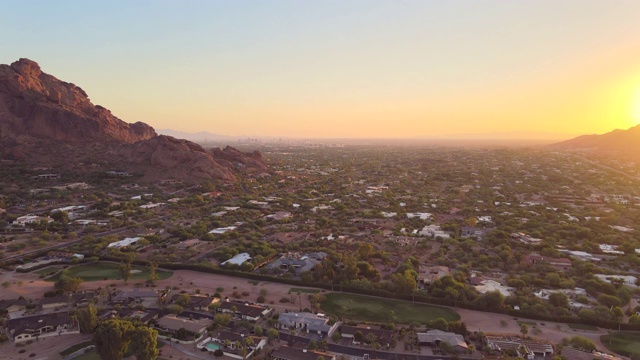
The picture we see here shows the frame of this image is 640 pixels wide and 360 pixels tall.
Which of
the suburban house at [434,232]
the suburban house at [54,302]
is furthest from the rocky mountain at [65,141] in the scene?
the suburban house at [54,302]

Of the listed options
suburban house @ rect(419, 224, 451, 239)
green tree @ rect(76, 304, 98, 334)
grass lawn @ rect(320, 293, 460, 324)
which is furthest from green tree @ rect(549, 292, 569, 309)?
green tree @ rect(76, 304, 98, 334)

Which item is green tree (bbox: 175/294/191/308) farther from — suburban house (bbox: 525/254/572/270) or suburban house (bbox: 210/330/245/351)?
suburban house (bbox: 525/254/572/270)

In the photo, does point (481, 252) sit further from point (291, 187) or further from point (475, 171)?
point (475, 171)

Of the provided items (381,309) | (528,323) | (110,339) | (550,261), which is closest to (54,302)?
(110,339)

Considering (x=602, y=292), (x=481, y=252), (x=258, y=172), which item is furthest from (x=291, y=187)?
(x=602, y=292)

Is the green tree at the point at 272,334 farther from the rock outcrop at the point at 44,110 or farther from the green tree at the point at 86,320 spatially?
the rock outcrop at the point at 44,110

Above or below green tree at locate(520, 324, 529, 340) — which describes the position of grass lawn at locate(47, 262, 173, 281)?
below

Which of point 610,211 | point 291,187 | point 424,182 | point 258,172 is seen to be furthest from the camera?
point 258,172
